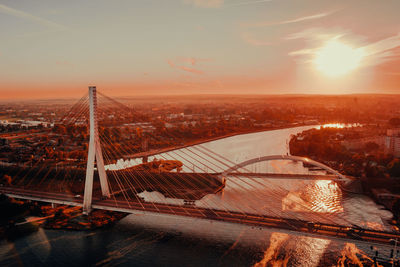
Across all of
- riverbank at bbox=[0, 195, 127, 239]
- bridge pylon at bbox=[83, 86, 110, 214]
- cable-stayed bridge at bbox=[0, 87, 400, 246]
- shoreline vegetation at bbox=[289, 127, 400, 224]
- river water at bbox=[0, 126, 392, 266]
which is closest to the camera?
river water at bbox=[0, 126, 392, 266]

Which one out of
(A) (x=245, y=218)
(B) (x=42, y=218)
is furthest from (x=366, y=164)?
(B) (x=42, y=218)

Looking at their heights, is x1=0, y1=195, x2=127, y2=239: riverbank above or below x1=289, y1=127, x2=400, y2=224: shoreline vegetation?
below

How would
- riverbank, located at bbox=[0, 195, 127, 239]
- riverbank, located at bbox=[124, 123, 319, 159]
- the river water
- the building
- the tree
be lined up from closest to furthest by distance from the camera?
the river water, riverbank, located at bbox=[0, 195, 127, 239], the tree, the building, riverbank, located at bbox=[124, 123, 319, 159]

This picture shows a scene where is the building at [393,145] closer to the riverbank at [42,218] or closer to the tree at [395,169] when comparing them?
Result: the tree at [395,169]

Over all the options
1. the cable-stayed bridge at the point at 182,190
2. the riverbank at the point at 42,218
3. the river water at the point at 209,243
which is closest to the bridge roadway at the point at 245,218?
the cable-stayed bridge at the point at 182,190

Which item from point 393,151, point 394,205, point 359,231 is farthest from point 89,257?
point 393,151

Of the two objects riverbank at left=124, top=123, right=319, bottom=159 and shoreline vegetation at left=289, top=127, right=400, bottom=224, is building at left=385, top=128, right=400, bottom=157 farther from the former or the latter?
riverbank at left=124, top=123, right=319, bottom=159

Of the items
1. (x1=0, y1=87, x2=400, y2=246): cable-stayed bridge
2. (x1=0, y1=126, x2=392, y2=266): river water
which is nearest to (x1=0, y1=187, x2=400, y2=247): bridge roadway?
(x1=0, y1=87, x2=400, y2=246): cable-stayed bridge

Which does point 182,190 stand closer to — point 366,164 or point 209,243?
point 209,243
